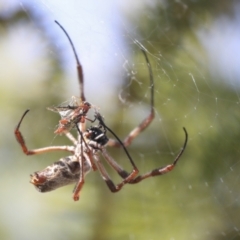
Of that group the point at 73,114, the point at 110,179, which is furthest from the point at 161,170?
the point at 73,114

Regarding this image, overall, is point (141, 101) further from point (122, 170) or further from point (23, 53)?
point (23, 53)

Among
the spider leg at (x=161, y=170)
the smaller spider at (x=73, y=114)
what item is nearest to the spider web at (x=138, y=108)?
the spider leg at (x=161, y=170)

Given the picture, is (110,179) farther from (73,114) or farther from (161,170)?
(73,114)

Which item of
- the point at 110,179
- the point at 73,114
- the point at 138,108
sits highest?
the point at 73,114

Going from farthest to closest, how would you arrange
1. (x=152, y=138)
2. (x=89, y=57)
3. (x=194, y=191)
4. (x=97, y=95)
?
(x=89, y=57)
(x=97, y=95)
(x=152, y=138)
(x=194, y=191)

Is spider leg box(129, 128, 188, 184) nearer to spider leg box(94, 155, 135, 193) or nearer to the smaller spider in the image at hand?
spider leg box(94, 155, 135, 193)

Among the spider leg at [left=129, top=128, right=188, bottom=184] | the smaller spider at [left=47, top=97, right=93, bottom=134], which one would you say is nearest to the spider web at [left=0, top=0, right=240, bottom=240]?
the spider leg at [left=129, top=128, right=188, bottom=184]

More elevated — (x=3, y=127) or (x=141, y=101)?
(x=141, y=101)

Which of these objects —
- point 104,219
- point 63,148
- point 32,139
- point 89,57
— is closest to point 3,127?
point 32,139
